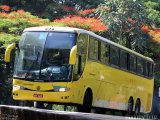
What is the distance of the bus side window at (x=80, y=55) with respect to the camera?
1438cm

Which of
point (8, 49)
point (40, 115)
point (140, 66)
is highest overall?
point (140, 66)

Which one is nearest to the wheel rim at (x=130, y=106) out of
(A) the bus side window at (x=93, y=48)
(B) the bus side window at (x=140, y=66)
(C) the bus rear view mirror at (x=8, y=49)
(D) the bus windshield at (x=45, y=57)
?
(B) the bus side window at (x=140, y=66)

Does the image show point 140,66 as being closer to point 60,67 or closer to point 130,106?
point 130,106

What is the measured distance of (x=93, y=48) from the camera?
1550cm

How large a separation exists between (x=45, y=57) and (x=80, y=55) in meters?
1.04

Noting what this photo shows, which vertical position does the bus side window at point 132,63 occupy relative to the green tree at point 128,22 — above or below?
below

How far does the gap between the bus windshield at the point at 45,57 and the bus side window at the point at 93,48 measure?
1.01 meters

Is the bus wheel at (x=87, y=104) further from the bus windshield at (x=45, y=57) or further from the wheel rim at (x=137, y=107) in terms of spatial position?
the wheel rim at (x=137, y=107)

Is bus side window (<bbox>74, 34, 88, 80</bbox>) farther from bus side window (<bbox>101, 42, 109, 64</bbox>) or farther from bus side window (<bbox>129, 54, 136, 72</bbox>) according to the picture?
bus side window (<bbox>129, 54, 136, 72</bbox>)

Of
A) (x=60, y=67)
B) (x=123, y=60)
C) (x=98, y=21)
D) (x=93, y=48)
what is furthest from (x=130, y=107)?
(x=60, y=67)

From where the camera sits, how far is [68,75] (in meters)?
14.1

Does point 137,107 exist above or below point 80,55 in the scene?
below

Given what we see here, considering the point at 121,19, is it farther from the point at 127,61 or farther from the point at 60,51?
the point at 60,51

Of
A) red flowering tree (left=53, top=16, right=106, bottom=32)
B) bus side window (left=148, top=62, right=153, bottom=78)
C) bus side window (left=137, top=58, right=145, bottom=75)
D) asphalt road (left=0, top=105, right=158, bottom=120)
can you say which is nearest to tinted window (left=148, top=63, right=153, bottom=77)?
bus side window (left=148, top=62, right=153, bottom=78)
